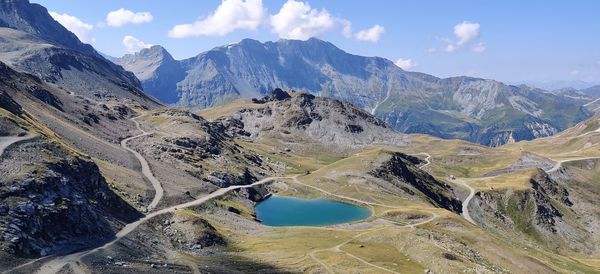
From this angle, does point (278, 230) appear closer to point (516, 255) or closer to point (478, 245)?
point (478, 245)

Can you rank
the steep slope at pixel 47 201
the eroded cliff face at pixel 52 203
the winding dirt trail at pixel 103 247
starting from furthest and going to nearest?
the eroded cliff face at pixel 52 203 → the steep slope at pixel 47 201 → the winding dirt trail at pixel 103 247

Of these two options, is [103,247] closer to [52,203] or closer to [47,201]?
[52,203]

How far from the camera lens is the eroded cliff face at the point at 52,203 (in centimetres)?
9112

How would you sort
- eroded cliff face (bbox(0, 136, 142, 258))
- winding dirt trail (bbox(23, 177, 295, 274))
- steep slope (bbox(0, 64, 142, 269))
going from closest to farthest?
winding dirt trail (bbox(23, 177, 295, 274))
steep slope (bbox(0, 64, 142, 269))
eroded cliff face (bbox(0, 136, 142, 258))

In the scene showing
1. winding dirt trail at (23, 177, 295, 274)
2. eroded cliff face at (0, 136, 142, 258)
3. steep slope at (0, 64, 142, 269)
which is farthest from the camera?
eroded cliff face at (0, 136, 142, 258)

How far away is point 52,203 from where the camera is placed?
103625mm

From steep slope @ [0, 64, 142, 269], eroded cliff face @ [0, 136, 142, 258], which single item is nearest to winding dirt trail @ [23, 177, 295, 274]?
eroded cliff face @ [0, 136, 142, 258]

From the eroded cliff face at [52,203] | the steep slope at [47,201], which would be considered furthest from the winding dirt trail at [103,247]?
the steep slope at [47,201]

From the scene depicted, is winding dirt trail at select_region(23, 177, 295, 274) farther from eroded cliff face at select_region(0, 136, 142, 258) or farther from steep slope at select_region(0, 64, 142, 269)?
steep slope at select_region(0, 64, 142, 269)

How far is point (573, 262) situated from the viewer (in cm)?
18650

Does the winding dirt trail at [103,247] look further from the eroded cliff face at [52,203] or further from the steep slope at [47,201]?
the steep slope at [47,201]

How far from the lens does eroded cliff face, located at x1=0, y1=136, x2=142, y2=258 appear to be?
299ft

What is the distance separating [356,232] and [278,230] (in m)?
22.8

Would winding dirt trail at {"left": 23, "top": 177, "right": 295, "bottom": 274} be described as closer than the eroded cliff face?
Yes
